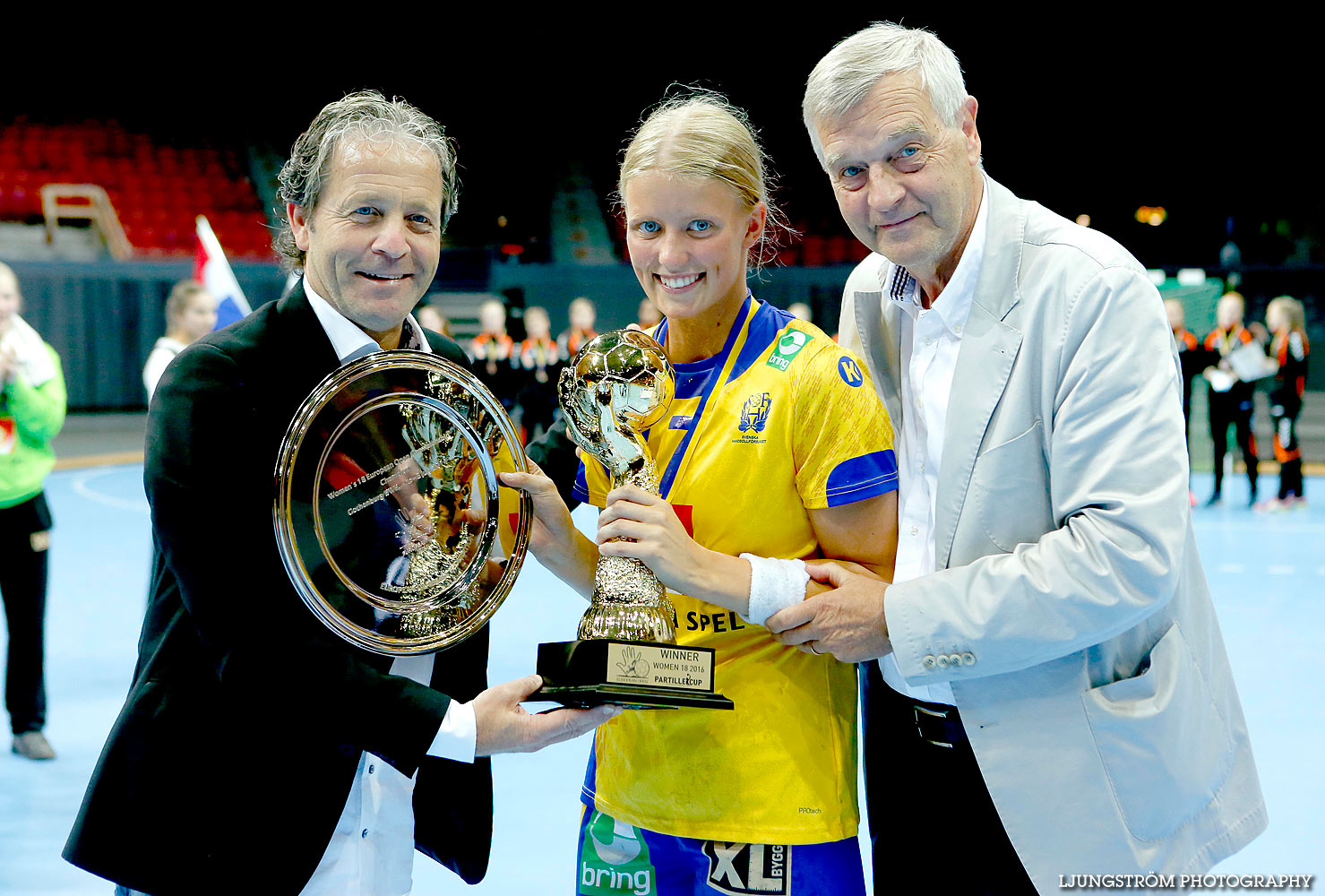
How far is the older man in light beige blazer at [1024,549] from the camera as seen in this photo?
4.79 ft

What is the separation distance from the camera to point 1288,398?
356 inches

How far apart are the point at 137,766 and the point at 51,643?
15.1 feet

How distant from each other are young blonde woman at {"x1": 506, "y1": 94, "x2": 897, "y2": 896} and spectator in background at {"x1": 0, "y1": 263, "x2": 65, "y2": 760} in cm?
324

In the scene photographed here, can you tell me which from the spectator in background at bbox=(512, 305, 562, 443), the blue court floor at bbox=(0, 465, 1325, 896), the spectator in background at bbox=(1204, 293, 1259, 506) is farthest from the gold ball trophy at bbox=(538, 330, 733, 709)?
the spectator in background at bbox=(512, 305, 562, 443)

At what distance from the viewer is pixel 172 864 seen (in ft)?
4.77

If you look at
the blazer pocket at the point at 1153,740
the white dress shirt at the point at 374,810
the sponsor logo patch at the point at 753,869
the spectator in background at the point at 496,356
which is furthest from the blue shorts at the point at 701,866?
the spectator in background at the point at 496,356

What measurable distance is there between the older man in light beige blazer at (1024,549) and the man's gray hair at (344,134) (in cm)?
59

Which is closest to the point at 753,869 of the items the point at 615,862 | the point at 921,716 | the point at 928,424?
the point at 615,862

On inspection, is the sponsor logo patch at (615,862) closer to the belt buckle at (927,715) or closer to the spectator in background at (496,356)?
the belt buckle at (927,715)

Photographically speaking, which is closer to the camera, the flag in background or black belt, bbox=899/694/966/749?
black belt, bbox=899/694/966/749

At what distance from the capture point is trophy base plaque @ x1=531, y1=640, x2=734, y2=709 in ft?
4.81

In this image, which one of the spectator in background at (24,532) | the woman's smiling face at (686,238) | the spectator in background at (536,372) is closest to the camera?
the woman's smiling face at (686,238)

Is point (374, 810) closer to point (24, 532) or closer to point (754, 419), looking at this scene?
point (754, 419)

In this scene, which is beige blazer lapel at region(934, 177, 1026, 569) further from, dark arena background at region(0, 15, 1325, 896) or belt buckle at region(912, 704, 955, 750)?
dark arena background at region(0, 15, 1325, 896)
